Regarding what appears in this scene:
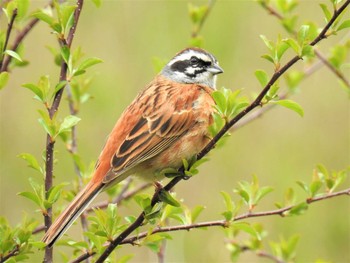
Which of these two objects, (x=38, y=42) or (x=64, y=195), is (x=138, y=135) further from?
(x=38, y=42)

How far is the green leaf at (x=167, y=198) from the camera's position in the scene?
359 cm

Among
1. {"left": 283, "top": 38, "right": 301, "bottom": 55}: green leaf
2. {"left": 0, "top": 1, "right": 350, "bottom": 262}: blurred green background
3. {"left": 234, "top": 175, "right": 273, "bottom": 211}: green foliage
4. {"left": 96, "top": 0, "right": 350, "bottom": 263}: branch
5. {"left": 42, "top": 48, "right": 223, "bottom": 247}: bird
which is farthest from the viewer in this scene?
{"left": 0, "top": 1, "right": 350, "bottom": 262}: blurred green background

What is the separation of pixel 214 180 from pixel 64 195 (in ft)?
9.85

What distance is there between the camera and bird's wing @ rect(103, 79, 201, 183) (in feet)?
13.7

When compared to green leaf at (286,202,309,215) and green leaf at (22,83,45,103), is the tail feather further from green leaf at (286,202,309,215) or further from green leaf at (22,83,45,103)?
green leaf at (286,202,309,215)

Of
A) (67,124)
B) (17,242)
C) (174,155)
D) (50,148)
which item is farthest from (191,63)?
(17,242)

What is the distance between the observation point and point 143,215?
354cm

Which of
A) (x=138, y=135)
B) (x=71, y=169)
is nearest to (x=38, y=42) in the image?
(x=71, y=169)

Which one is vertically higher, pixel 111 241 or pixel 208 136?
pixel 208 136

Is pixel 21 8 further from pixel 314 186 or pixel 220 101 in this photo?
pixel 314 186

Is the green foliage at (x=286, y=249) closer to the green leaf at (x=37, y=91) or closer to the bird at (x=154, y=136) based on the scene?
the bird at (x=154, y=136)

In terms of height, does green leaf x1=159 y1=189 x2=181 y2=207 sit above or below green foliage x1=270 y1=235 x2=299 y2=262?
above

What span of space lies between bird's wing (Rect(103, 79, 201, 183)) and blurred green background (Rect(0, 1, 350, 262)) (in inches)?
78.8

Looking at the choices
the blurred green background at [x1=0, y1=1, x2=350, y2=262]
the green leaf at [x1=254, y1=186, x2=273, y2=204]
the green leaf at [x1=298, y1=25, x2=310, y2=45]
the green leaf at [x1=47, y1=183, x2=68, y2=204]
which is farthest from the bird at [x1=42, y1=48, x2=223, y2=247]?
the blurred green background at [x1=0, y1=1, x2=350, y2=262]
